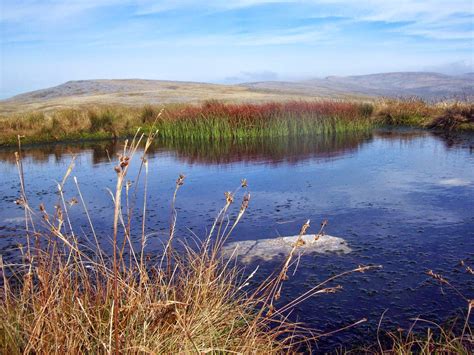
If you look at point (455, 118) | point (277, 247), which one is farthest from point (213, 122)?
point (277, 247)

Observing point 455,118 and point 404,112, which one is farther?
point 404,112

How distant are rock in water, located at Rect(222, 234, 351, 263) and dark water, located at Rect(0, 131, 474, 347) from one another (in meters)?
0.19

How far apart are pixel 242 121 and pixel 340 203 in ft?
34.5

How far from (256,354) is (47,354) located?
108 cm

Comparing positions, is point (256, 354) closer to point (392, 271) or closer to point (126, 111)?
point (392, 271)

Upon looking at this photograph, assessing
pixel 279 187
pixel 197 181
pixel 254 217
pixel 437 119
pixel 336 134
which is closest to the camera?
pixel 254 217

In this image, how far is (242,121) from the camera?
58.4ft

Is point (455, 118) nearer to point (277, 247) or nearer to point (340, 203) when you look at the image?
point (340, 203)

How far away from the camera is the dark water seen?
4.32 m

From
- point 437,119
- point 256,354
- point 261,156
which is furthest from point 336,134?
point 256,354

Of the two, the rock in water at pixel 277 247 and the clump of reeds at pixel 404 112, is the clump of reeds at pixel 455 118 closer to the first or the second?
the clump of reeds at pixel 404 112

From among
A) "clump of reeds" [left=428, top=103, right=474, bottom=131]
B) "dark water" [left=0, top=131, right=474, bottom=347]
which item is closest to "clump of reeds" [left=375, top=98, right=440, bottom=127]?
"clump of reeds" [left=428, top=103, right=474, bottom=131]

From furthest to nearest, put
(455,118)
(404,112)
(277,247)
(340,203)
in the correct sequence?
(404,112), (455,118), (340,203), (277,247)

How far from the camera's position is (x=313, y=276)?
4754 millimetres
